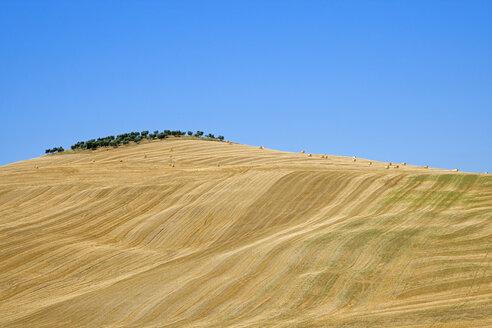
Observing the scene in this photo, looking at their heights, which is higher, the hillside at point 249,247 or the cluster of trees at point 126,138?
the cluster of trees at point 126,138

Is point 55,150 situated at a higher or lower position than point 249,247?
higher

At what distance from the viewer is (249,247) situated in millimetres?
29500

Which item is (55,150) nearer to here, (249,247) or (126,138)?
(126,138)

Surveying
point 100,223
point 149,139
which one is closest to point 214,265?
point 100,223

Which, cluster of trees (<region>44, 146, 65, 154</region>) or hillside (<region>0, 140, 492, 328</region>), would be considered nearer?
hillside (<region>0, 140, 492, 328</region>)

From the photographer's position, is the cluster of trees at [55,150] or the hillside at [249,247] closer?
the hillside at [249,247]

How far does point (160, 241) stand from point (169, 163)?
15067 millimetres

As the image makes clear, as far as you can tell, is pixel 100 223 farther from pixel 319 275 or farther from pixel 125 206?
pixel 319 275

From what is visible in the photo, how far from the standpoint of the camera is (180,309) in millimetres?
24703

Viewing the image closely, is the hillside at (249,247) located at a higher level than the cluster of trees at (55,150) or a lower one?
lower

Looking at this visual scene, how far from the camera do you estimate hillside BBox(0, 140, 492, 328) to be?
2386 centimetres

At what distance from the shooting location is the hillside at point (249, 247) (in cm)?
2386

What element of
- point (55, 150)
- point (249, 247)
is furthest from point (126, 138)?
point (249, 247)

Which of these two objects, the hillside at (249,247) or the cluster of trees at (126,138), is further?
the cluster of trees at (126,138)
